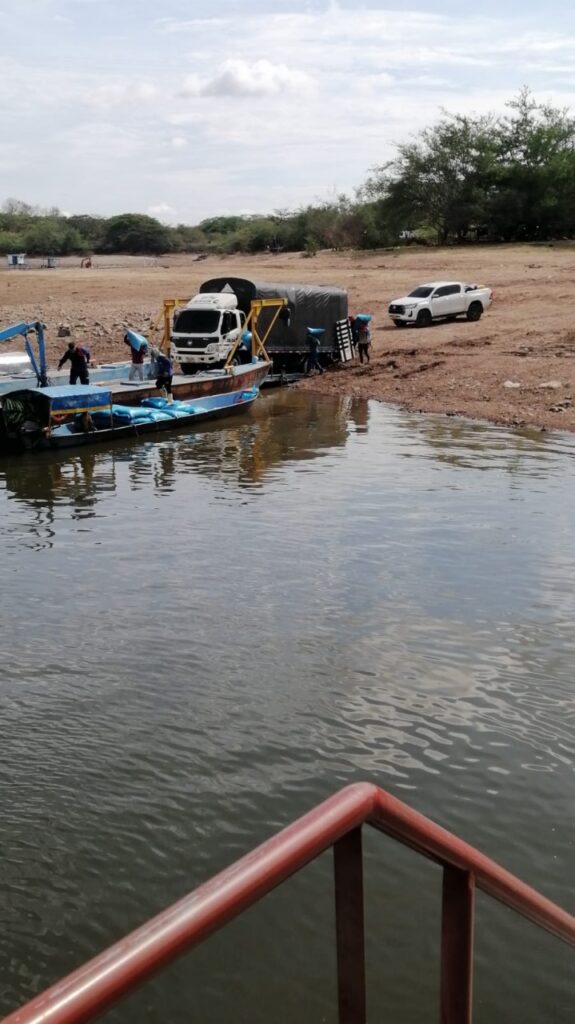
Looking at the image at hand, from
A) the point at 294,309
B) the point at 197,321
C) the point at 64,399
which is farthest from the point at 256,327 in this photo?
the point at 64,399

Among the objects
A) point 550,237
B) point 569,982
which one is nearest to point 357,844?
point 569,982

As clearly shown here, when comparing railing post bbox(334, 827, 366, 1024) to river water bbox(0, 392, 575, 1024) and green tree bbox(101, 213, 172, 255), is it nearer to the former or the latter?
river water bbox(0, 392, 575, 1024)

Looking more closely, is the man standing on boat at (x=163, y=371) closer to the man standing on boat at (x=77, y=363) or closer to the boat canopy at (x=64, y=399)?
the man standing on boat at (x=77, y=363)

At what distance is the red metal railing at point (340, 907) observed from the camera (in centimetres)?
149

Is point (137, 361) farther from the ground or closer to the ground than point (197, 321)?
closer to the ground

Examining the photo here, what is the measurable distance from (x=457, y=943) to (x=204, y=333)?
25252mm

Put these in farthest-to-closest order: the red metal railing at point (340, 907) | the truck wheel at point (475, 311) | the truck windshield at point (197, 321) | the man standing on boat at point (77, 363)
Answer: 1. the truck wheel at point (475, 311)
2. the truck windshield at point (197, 321)
3. the man standing on boat at point (77, 363)
4. the red metal railing at point (340, 907)

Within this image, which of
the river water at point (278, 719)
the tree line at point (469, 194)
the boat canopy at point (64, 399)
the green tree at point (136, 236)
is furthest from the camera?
the green tree at point (136, 236)

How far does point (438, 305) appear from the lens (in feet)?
112

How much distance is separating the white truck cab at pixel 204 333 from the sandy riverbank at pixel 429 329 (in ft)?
12.0

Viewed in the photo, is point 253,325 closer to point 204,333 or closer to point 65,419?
point 204,333

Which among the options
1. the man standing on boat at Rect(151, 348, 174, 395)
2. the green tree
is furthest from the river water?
the green tree

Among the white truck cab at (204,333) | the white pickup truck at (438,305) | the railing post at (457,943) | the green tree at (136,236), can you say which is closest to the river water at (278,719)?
the railing post at (457,943)

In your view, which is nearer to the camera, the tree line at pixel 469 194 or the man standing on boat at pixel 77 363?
the man standing on boat at pixel 77 363
